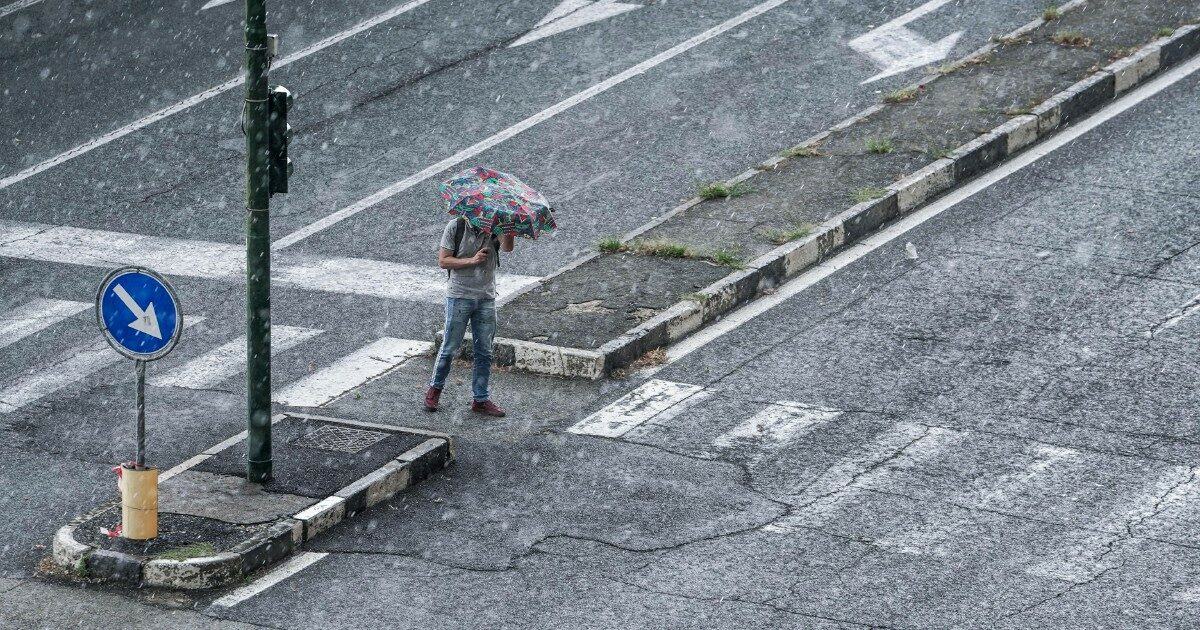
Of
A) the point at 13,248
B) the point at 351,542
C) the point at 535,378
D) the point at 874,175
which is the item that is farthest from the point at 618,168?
the point at 351,542

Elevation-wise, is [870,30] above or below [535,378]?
above

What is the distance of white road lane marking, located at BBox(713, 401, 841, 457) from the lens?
10539mm

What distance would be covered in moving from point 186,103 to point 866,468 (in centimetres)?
1015

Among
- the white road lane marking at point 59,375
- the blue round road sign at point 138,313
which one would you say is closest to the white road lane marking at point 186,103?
the white road lane marking at point 59,375

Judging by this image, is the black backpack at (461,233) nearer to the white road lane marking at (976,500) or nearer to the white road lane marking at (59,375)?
the white road lane marking at (59,375)

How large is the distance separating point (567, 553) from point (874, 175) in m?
6.28

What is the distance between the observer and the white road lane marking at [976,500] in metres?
9.16

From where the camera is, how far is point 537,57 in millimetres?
18219

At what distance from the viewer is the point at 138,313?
9.12 metres

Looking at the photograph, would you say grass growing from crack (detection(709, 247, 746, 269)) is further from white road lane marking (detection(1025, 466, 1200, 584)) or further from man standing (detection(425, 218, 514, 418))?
white road lane marking (detection(1025, 466, 1200, 584))

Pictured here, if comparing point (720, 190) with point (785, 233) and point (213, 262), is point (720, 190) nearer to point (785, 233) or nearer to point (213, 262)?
point (785, 233)

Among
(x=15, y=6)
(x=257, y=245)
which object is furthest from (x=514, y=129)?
(x=15, y=6)

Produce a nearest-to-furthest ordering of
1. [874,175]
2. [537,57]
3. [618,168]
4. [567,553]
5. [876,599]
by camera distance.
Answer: [876,599] < [567,553] < [874,175] < [618,168] < [537,57]

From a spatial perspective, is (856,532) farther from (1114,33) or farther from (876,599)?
(1114,33)
